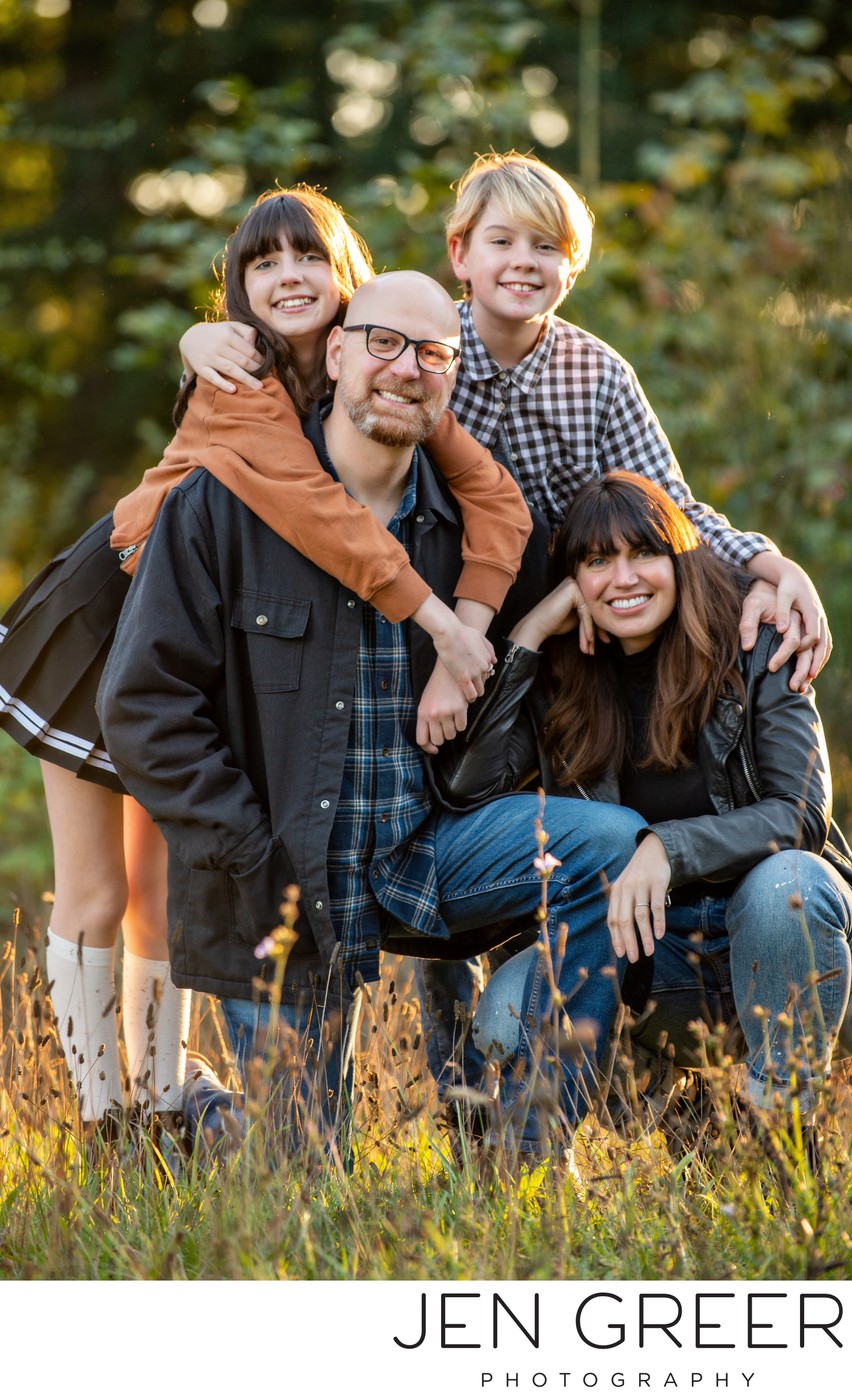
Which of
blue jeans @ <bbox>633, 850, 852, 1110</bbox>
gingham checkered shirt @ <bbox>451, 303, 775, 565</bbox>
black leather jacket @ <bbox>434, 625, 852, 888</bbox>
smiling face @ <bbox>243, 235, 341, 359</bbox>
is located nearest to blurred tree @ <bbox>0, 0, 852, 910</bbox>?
gingham checkered shirt @ <bbox>451, 303, 775, 565</bbox>

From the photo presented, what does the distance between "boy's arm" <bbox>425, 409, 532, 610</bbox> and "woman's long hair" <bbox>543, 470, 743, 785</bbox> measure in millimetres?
140

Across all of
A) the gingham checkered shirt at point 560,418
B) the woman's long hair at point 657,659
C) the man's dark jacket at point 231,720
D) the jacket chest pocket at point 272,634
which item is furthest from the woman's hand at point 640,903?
the gingham checkered shirt at point 560,418

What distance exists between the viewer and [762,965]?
2.90 m

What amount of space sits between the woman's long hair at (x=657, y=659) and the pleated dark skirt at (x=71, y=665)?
3.41 feet

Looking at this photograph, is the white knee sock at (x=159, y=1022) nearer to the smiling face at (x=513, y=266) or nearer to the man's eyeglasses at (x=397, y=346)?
the man's eyeglasses at (x=397, y=346)

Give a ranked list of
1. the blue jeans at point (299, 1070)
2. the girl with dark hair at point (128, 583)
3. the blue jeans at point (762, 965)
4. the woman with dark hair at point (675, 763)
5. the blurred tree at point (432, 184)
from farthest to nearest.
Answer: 1. the blurred tree at point (432, 184)
2. the girl with dark hair at point (128, 583)
3. the woman with dark hair at point (675, 763)
4. the blue jeans at point (762, 965)
5. the blue jeans at point (299, 1070)

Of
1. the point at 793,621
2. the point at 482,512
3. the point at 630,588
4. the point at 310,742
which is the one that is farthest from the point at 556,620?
the point at 310,742

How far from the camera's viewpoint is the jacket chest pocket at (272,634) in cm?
310

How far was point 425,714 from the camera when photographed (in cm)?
316

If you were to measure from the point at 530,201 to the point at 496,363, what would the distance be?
39cm

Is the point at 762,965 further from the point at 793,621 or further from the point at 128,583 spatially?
the point at 128,583

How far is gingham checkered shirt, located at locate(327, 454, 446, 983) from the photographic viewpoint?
3.13 meters

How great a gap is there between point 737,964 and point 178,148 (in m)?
9.10
